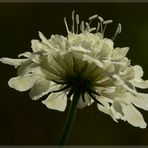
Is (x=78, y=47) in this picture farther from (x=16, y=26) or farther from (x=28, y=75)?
(x=16, y=26)

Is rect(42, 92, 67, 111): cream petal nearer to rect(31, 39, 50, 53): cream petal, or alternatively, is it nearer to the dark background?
rect(31, 39, 50, 53): cream petal

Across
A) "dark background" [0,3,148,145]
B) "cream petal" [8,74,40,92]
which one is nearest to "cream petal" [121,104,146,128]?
"cream petal" [8,74,40,92]

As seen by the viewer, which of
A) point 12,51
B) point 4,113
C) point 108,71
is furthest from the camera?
point 12,51

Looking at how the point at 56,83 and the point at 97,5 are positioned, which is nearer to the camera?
the point at 56,83

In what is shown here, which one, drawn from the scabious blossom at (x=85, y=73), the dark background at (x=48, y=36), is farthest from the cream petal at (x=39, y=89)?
the dark background at (x=48, y=36)

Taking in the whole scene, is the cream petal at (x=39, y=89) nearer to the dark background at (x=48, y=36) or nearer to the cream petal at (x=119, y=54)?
the cream petal at (x=119, y=54)

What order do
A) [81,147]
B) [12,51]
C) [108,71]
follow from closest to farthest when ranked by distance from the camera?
[108,71] < [81,147] < [12,51]

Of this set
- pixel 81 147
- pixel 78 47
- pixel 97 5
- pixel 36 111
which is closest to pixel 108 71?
pixel 78 47
